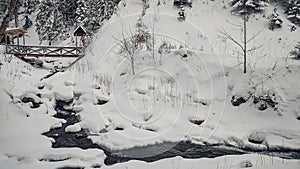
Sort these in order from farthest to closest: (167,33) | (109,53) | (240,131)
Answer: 1. (167,33)
2. (109,53)
3. (240,131)

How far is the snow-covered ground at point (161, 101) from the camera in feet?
32.4

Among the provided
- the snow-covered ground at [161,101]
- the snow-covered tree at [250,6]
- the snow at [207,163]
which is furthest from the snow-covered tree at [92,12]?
the snow at [207,163]

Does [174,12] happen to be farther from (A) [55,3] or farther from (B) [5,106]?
(A) [55,3]

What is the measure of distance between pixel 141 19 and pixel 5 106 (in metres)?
10.8

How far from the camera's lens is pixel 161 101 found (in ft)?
43.6

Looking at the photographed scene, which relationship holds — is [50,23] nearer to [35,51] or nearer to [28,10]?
[28,10]

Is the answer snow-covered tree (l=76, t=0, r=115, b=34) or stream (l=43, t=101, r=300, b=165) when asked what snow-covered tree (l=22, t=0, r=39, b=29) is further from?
stream (l=43, t=101, r=300, b=165)

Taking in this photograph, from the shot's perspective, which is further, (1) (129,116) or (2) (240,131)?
(1) (129,116)

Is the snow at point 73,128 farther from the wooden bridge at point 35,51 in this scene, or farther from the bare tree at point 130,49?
the wooden bridge at point 35,51

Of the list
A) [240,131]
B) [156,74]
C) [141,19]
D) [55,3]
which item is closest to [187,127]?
[240,131]

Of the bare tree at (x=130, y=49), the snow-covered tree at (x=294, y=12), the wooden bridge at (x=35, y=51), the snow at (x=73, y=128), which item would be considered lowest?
the snow at (x=73, y=128)

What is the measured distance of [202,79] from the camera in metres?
13.8

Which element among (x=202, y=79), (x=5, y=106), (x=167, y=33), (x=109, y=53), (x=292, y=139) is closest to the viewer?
(x=292, y=139)

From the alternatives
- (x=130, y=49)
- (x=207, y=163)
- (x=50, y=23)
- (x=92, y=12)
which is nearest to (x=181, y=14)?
(x=130, y=49)
